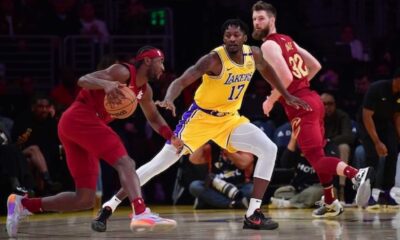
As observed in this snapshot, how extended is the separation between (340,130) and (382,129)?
3.76 feet

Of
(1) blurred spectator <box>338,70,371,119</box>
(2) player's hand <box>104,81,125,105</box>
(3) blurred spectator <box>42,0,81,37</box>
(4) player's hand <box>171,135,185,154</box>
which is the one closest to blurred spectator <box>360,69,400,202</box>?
(1) blurred spectator <box>338,70,371,119</box>

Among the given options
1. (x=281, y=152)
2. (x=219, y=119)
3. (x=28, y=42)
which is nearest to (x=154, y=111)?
(x=219, y=119)

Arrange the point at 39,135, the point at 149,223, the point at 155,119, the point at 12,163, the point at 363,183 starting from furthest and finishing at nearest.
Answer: the point at 39,135
the point at 12,163
the point at 363,183
the point at 155,119
the point at 149,223

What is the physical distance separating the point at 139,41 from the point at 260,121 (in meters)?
3.09

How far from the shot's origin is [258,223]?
8383mm

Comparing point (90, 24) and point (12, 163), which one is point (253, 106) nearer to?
point (90, 24)

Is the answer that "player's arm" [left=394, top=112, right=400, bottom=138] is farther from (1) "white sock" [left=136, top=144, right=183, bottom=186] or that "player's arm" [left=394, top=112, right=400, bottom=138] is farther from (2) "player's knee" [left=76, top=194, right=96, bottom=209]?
(2) "player's knee" [left=76, top=194, right=96, bottom=209]

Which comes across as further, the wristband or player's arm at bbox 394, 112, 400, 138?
player's arm at bbox 394, 112, 400, 138

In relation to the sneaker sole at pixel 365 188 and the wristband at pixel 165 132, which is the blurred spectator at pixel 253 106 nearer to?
the sneaker sole at pixel 365 188

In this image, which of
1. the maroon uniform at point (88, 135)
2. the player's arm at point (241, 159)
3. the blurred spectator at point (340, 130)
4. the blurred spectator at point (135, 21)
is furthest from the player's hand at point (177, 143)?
the blurred spectator at point (135, 21)

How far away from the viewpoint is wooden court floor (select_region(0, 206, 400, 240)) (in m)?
7.79

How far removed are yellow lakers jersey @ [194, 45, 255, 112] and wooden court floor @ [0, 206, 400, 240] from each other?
1091mm

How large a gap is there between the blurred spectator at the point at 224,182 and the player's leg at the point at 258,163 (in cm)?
334

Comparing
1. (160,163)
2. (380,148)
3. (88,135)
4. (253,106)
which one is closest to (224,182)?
(253,106)
